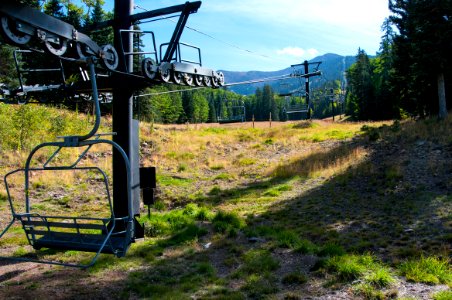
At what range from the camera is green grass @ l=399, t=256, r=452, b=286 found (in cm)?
613

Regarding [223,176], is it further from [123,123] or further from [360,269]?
[360,269]

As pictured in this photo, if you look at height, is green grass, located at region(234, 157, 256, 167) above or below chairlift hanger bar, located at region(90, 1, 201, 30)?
below

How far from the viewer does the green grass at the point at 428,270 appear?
6.13 metres

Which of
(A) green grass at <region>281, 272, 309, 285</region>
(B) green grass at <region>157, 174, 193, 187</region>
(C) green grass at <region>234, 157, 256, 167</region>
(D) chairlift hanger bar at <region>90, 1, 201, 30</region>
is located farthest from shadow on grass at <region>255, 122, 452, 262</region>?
(D) chairlift hanger bar at <region>90, 1, 201, 30</region>

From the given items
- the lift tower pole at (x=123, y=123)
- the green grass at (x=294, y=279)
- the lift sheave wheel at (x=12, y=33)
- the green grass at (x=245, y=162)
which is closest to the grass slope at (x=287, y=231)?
the green grass at (x=294, y=279)

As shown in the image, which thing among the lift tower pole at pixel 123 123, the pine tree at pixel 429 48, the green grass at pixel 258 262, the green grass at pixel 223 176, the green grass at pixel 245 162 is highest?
→ the pine tree at pixel 429 48

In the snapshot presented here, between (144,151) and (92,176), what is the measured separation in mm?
6519

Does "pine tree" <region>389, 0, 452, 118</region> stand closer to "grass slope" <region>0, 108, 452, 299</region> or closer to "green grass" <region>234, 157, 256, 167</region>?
"grass slope" <region>0, 108, 452, 299</region>

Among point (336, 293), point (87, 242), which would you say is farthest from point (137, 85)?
point (336, 293)

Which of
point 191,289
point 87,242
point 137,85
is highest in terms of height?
point 137,85

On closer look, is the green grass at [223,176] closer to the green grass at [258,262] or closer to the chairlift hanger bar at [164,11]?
the green grass at [258,262]

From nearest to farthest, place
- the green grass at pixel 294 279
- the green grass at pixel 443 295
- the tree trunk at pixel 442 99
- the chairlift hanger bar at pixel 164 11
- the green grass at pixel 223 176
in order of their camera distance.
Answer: the green grass at pixel 443 295, the green grass at pixel 294 279, the chairlift hanger bar at pixel 164 11, the green grass at pixel 223 176, the tree trunk at pixel 442 99

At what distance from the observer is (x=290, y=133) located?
31.4 m

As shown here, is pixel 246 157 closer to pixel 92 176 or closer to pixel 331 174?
pixel 331 174
